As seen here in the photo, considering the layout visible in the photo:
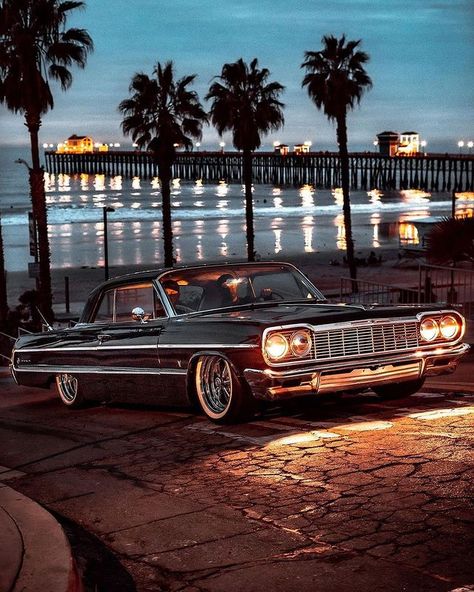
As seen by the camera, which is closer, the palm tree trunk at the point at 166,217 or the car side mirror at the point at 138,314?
the car side mirror at the point at 138,314

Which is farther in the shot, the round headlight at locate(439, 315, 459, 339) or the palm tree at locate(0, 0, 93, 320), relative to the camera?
the palm tree at locate(0, 0, 93, 320)

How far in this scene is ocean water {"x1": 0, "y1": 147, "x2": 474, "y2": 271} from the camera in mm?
58625

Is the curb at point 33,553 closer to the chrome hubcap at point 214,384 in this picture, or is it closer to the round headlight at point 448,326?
the chrome hubcap at point 214,384

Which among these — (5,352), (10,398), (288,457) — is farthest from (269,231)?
(288,457)

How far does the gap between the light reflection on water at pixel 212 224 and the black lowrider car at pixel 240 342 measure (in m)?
42.3

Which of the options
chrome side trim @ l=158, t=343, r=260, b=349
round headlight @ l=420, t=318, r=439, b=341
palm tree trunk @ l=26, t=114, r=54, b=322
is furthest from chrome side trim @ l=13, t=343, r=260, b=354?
palm tree trunk @ l=26, t=114, r=54, b=322

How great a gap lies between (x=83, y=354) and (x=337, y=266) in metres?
38.2

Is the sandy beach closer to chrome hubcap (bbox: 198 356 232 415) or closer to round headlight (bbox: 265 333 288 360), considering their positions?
chrome hubcap (bbox: 198 356 232 415)

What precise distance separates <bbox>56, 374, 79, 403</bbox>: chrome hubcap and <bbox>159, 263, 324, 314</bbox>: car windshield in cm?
205

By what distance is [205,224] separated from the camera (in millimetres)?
82875

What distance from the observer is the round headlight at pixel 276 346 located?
835 cm

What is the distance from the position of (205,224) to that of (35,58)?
173ft

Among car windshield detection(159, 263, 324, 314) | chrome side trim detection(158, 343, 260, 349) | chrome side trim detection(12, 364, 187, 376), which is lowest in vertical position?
chrome side trim detection(12, 364, 187, 376)

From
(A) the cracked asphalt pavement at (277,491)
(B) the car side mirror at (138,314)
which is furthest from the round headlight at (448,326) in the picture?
(B) the car side mirror at (138,314)
